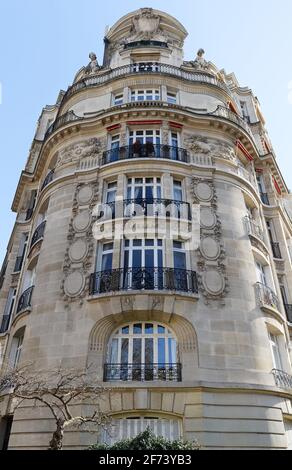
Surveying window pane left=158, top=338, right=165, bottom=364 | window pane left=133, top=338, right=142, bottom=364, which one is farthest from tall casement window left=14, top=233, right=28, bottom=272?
window pane left=158, top=338, right=165, bottom=364

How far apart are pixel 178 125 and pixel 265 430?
14283 millimetres

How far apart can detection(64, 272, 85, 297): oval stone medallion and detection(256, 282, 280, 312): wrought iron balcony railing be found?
694 cm

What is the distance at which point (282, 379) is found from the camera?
13.7 m

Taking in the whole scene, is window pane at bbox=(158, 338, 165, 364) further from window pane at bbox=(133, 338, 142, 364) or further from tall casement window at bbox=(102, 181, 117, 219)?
tall casement window at bbox=(102, 181, 117, 219)

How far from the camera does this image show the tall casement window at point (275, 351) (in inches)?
576

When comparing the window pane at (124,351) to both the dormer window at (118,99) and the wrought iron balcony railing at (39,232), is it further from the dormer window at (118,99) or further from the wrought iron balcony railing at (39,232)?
the dormer window at (118,99)

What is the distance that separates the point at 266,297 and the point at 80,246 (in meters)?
7.93

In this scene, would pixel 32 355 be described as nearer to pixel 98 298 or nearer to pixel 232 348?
pixel 98 298

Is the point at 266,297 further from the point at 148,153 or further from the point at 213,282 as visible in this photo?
the point at 148,153

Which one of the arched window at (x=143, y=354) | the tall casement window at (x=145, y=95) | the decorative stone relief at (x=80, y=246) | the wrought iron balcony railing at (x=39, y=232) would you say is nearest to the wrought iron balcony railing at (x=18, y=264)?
the wrought iron balcony railing at (x=39, y=232)

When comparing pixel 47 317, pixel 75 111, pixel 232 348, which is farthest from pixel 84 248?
pixel 75 111

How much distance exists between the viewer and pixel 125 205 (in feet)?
54.0

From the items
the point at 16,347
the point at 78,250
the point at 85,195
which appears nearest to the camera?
the point at 78,250

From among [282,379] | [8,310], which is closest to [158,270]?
[282,379]
